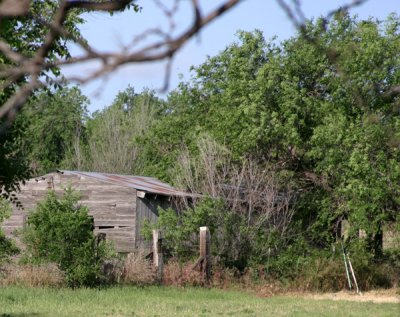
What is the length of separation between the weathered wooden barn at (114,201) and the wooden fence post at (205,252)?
265 cm

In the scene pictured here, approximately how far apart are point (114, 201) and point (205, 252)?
471cm

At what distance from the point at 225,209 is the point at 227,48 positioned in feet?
27.9

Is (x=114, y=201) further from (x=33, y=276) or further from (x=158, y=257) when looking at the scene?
(x=33, y=276)

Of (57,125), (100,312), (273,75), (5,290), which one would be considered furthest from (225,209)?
(57,125)

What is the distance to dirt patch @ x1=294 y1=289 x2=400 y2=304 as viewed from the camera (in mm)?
22700

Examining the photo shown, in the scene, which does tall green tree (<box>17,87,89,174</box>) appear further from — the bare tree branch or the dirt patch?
the bare tree branch

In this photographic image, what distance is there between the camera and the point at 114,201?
27.6 m

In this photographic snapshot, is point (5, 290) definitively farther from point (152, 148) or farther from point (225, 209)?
point (152, 148)

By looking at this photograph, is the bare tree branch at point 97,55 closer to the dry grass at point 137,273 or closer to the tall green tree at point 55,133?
the dry grass at point 137,273

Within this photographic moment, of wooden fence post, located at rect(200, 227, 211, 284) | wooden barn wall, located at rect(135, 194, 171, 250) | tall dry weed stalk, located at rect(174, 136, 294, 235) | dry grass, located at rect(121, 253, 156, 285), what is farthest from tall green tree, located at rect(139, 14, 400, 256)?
dry grass, located at rect(121, 253, 156, 285)

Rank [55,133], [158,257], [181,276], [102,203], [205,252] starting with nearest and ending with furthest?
[181,276]
[158,257]
[205,252]
[102,203]
[55,133]

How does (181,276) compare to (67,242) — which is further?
(181,276)

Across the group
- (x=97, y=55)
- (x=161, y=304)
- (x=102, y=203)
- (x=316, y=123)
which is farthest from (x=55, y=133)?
(x=97, y=55)

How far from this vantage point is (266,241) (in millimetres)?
25484
